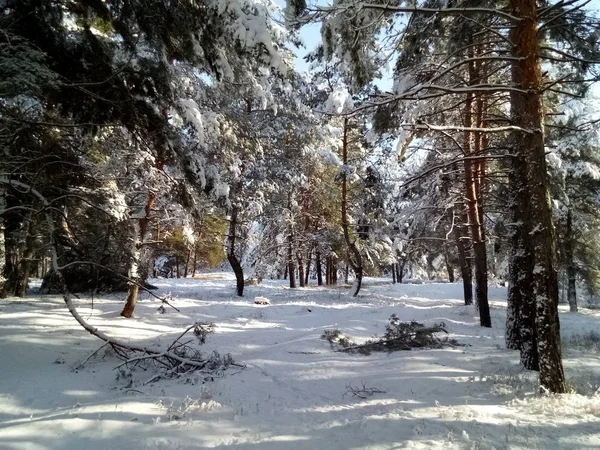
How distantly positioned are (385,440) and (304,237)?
17331 millimetres

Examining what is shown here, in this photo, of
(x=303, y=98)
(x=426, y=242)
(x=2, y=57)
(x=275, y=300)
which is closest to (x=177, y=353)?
(x=2, y=57)

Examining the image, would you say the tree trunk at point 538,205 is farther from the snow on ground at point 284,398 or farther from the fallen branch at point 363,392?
the fallen branch at point 363,392

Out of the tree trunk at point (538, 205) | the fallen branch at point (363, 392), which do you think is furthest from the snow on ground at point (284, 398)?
the tree trunk at point (538, 205)

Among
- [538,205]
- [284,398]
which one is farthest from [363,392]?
[538,205]

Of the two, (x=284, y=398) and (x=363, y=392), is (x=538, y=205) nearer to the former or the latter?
(x=363, y=392)

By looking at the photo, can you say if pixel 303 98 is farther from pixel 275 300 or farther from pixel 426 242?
pixel 426 242

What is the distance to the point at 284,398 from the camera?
5.29m

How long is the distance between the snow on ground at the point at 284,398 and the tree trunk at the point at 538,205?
529 mm

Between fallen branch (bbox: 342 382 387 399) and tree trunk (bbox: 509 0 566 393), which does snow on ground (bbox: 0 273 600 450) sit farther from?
tree trunk (bbox: 509 0 566 393)

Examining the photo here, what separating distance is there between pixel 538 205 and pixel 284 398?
441 cm

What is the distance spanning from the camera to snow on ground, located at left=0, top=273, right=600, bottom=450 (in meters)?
3.89

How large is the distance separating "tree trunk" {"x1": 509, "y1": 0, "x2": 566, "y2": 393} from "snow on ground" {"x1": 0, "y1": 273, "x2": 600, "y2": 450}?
0.53 metres

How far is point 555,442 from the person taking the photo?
12.0 feet

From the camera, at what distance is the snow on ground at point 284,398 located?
389 cm
